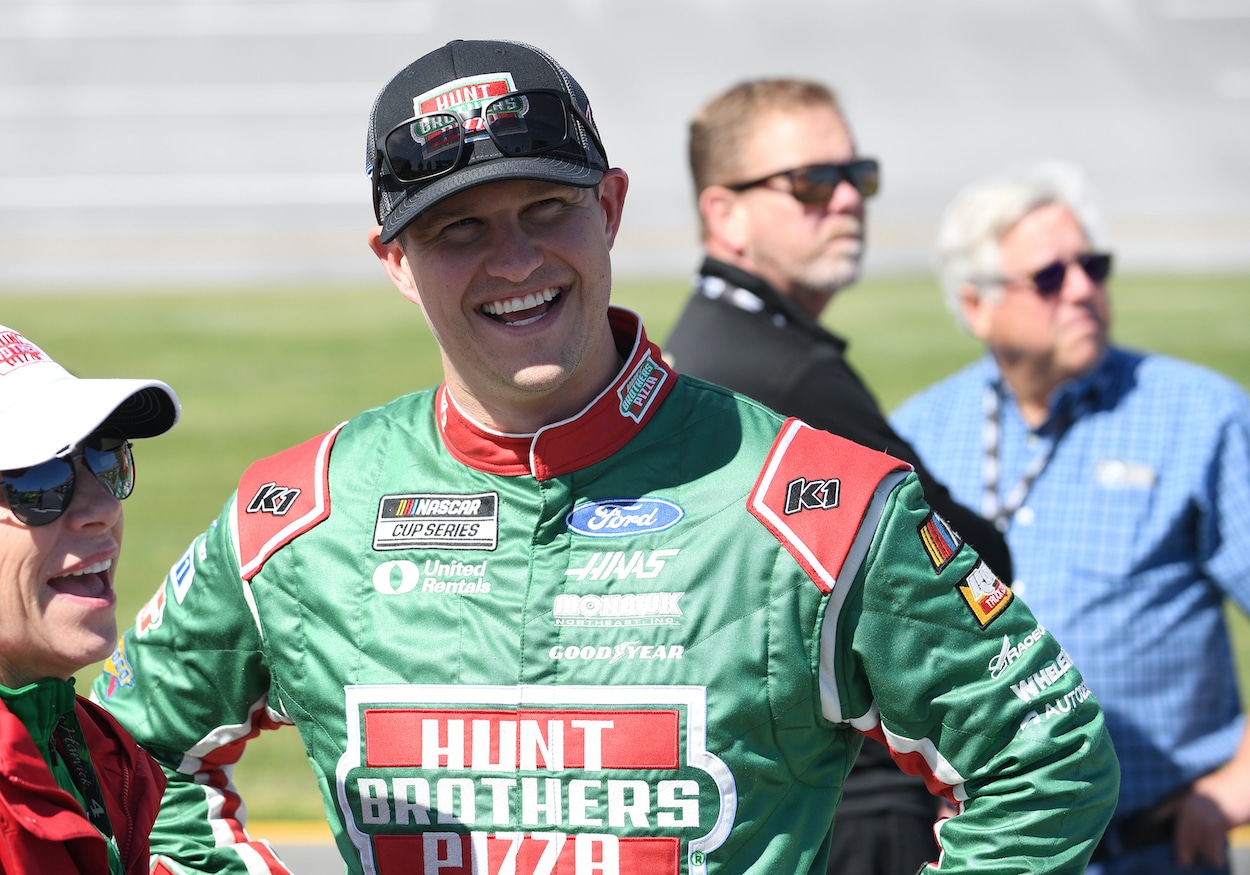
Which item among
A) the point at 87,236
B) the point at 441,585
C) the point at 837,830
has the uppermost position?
the point at 87,236

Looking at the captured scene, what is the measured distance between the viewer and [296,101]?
2109 cm

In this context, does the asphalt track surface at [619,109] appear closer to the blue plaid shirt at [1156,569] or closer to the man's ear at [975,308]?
the man's ear at [975,308]

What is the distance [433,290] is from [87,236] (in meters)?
16.5

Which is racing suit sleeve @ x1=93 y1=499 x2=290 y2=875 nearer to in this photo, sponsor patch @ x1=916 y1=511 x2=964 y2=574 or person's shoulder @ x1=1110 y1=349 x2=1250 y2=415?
sponsor patch @ x1=916 y1=511 x2=964 y2=574

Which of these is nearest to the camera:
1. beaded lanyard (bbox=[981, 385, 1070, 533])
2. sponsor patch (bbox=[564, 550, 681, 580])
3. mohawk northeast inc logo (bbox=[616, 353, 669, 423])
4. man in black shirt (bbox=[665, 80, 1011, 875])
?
sponsor patch (bbox=[564, 550, 681, 580])

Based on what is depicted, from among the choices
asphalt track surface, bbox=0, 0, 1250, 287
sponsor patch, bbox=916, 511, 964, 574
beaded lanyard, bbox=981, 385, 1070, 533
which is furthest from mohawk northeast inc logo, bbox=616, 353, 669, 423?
asphalt track surface, bbox=0, 0, 1250, 287

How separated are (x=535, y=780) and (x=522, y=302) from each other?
0.74 m

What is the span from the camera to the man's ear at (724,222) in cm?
428

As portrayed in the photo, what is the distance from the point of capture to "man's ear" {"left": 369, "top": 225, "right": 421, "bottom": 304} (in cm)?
265

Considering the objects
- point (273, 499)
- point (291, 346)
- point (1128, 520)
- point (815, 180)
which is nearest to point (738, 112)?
point (815, 180)

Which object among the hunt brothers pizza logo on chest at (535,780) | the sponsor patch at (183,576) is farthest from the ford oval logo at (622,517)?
the sponsor patch at (183,576)

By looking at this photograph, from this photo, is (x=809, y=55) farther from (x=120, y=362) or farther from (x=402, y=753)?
(x=402, y=753)

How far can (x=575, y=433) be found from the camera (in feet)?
8.36

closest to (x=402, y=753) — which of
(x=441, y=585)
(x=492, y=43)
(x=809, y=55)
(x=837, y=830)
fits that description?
(x=441, y=585)
